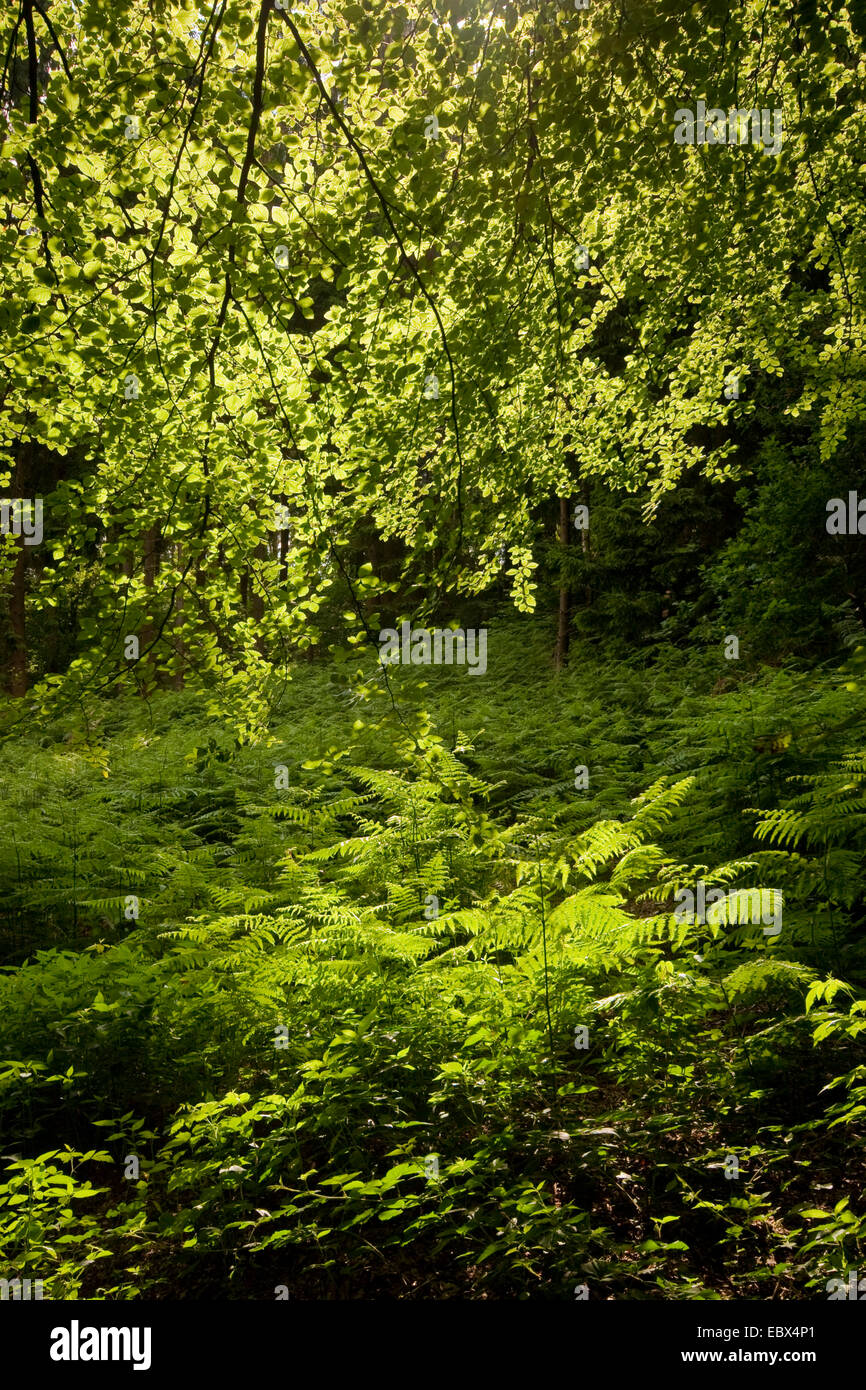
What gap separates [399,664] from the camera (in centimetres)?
407

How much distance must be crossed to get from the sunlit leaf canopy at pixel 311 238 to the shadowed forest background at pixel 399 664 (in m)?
0.03

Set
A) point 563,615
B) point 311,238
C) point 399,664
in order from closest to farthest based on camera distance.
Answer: point 311,238 → point 399,664 → point 563,615

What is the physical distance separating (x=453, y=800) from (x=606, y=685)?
5918 millimetres

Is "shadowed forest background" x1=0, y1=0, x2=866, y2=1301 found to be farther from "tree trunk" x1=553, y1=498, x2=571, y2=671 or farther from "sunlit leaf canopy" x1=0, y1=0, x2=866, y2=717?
"tree trunk" x1=553, y1=498, x2=571, y2=671

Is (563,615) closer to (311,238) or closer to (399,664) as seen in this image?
(399,664)

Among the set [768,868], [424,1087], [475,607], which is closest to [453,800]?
[768,868]

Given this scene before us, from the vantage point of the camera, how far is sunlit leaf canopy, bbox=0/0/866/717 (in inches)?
132

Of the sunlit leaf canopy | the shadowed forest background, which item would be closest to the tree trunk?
the shadowed forest background

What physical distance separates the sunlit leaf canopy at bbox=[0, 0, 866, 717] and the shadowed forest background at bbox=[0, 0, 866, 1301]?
32 mm

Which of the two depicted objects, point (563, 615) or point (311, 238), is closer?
point (311, 238)

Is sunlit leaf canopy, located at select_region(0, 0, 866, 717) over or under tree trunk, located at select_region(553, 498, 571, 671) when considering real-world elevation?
under

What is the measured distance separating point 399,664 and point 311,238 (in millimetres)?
2021

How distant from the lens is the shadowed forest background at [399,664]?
323cm

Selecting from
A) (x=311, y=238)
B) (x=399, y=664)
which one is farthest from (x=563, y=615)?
(x=311, y=238)
